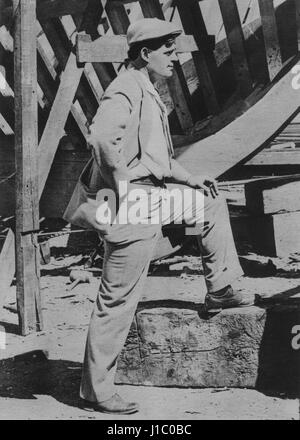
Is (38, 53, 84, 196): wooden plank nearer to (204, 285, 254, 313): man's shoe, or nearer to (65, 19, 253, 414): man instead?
(65, 19, 253, 414): man

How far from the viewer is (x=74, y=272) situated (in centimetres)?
647

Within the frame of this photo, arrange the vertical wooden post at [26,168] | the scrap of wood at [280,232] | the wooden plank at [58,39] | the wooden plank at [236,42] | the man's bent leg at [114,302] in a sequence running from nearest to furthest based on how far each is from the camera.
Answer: the man's bent leg at [114,302] < the vertical wooden post at [26,168] < the wooden plank at [236,42] < the wooden plank at [58,39] < the scrap of wood at [280,232]

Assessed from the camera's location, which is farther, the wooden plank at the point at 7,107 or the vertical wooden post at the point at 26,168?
the wooden plank at the point at 7,107

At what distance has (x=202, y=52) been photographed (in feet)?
21.0

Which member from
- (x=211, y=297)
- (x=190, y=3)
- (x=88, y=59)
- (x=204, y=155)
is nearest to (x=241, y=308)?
(x=211, y=297)

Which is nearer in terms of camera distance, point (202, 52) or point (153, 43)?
point (153, 43)

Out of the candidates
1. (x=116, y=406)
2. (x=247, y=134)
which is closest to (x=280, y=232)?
(x=247, y=134)

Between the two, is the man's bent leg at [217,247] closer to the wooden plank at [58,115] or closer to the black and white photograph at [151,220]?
the black and white photograph at [151,220]

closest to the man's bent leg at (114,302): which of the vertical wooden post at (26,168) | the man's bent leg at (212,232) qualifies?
the man's bent leg at (212,232)

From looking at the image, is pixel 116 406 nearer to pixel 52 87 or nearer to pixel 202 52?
pixel 52 87

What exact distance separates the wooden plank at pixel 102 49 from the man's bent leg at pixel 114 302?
180 cm

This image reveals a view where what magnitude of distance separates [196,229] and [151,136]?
0.57 metres

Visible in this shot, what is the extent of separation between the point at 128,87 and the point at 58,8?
2.15 metres

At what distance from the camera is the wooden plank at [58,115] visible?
17.4ft
